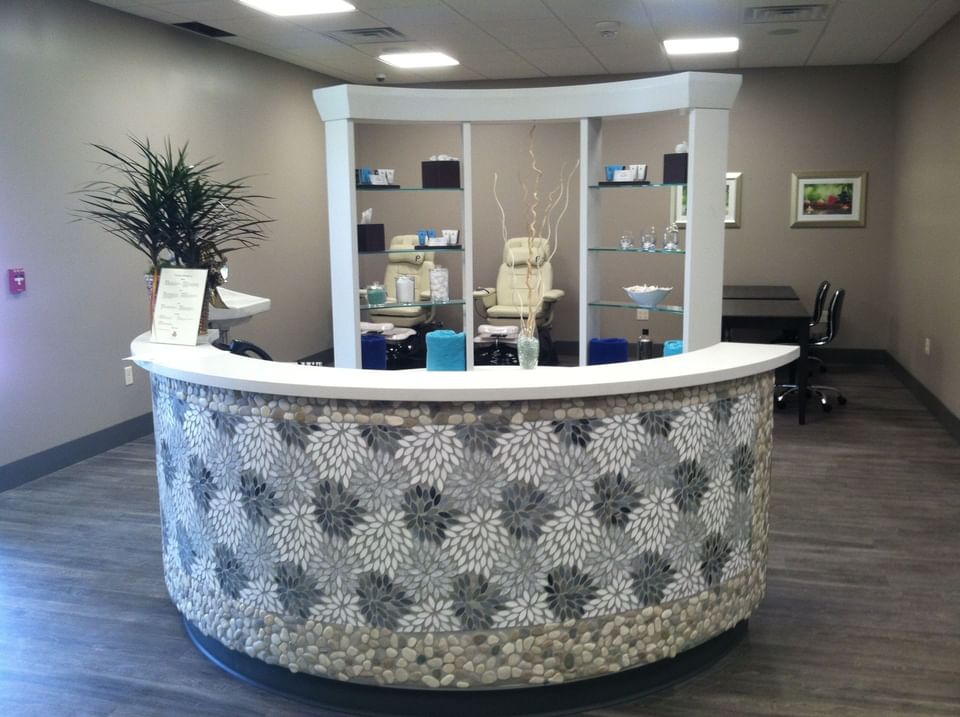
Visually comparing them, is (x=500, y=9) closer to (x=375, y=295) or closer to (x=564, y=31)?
(x=564, y=31)

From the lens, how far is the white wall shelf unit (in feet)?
13.7

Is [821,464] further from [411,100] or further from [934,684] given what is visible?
[411,100]

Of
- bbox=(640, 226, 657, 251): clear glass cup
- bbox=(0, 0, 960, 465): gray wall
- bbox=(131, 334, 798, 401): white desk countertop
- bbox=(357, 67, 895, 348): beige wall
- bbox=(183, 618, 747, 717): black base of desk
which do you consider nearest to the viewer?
bbox=(131, 334, 798, 401): white desk countertop

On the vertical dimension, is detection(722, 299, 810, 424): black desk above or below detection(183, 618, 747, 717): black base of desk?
above

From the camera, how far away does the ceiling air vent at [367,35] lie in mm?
6266

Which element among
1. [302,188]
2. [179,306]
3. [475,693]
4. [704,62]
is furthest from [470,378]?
[704,62]

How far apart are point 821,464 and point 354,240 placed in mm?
2977

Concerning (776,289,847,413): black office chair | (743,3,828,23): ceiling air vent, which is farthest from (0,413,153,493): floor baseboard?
(743,3,828,23): ceiling air vent

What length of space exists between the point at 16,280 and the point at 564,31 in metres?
→ 3.95

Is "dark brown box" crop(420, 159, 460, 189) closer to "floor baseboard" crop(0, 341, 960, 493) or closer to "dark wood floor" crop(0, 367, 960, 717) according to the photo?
"dark wood floor" crop(0, 367, 960, 717)

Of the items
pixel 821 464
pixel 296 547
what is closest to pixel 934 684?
pixel 296 547

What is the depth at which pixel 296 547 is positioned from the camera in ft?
8.83

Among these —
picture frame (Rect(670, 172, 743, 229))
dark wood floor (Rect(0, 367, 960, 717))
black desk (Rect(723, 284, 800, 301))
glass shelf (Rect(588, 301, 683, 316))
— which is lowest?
dark wood floor (Rect(0, 367, 960, 717))

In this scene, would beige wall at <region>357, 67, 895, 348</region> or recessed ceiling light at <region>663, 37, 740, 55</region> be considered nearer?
recessed ceiling light at <region>663, 37, 740, 55</region>
